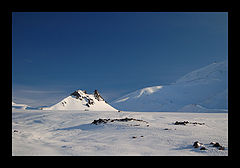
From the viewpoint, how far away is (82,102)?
122 ft

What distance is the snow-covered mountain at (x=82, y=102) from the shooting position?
112 ft

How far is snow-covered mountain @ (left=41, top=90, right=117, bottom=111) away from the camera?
34019 mm

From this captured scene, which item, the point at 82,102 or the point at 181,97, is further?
the point at 181,97

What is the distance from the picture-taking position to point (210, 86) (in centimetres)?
9150

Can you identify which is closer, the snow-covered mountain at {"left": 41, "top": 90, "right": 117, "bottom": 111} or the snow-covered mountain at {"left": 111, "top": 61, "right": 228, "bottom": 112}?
the snow-covered mountain at {"left": 41, "top": 90, "right": 117, "bottom": 111}

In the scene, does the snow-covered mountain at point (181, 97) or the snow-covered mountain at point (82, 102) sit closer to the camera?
the snow-covered mountain at point (82, 102)

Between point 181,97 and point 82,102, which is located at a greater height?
point 181,97
